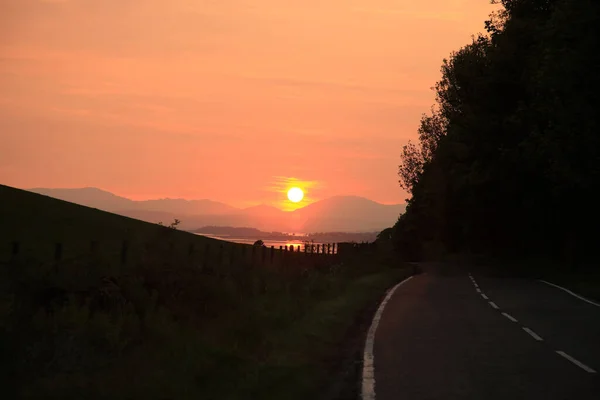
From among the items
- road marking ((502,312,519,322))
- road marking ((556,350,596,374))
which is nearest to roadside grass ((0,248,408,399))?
road marking ((556,350,596,374))

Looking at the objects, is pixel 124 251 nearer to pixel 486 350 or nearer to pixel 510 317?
pixel 486 350

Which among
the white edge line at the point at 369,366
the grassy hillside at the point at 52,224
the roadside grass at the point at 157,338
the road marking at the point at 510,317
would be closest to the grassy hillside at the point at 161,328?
the roadside grass at the point at 157,338

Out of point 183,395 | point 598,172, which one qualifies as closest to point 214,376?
point 183,395

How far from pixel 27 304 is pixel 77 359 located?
2420mm

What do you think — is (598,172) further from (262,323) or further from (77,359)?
(77,359)

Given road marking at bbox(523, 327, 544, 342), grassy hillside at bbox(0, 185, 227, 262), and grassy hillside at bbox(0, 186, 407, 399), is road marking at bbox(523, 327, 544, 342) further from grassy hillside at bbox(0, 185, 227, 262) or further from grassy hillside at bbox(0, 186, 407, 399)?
grassy hillside at bbox(0, 185, 227, 262)

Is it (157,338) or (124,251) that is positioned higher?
(124,251)

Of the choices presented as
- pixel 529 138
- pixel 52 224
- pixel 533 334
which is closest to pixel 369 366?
pixel 533 334

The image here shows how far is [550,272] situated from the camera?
4516 centimetres

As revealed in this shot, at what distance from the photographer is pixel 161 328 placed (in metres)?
13.3

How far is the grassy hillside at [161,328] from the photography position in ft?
31.0

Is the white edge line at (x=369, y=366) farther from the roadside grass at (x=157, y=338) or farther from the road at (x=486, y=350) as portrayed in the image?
the roadside grass at (x=157, y=338)

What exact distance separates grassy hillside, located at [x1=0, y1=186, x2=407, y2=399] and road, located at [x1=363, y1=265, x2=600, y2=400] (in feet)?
3.80

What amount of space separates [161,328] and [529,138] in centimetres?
3268
